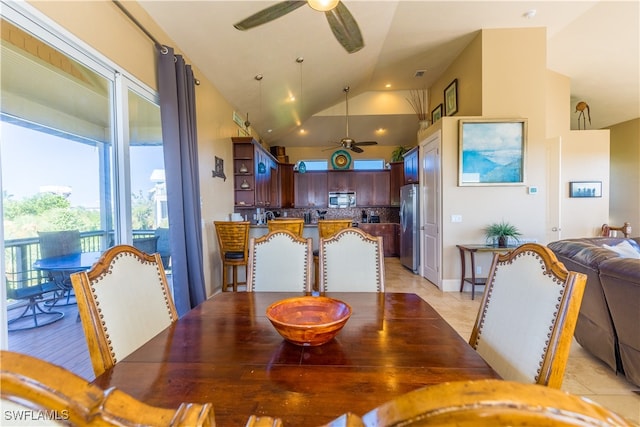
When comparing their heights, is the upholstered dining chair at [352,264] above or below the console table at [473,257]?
above

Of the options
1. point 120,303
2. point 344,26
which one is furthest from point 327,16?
point 120,303

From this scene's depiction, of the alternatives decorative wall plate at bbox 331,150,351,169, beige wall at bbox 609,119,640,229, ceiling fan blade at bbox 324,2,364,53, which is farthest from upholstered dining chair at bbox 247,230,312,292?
beige wall at bbox 609,119,640,229

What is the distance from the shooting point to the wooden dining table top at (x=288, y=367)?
2.43 ft

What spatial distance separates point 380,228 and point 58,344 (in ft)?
20.2

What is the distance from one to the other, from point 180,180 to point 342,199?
5647 mm

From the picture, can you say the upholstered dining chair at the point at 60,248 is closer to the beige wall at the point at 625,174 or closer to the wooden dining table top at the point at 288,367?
the wooden dining table top at the point at 288,367

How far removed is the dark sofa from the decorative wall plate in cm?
593

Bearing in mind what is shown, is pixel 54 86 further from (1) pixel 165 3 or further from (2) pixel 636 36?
(2) pixel 636 36

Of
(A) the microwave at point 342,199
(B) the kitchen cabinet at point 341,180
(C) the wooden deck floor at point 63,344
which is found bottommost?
(C) the wooden deck floor at point 63,344

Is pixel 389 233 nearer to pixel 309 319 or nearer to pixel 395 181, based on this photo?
pixel 395 181

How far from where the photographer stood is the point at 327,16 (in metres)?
2.23

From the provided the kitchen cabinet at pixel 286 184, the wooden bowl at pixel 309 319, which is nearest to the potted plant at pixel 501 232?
the wooden bowl at pixel 309 319

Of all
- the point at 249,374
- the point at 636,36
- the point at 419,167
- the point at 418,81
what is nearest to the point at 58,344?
the point at 249,374

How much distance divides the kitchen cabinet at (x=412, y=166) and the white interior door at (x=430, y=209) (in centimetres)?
25
